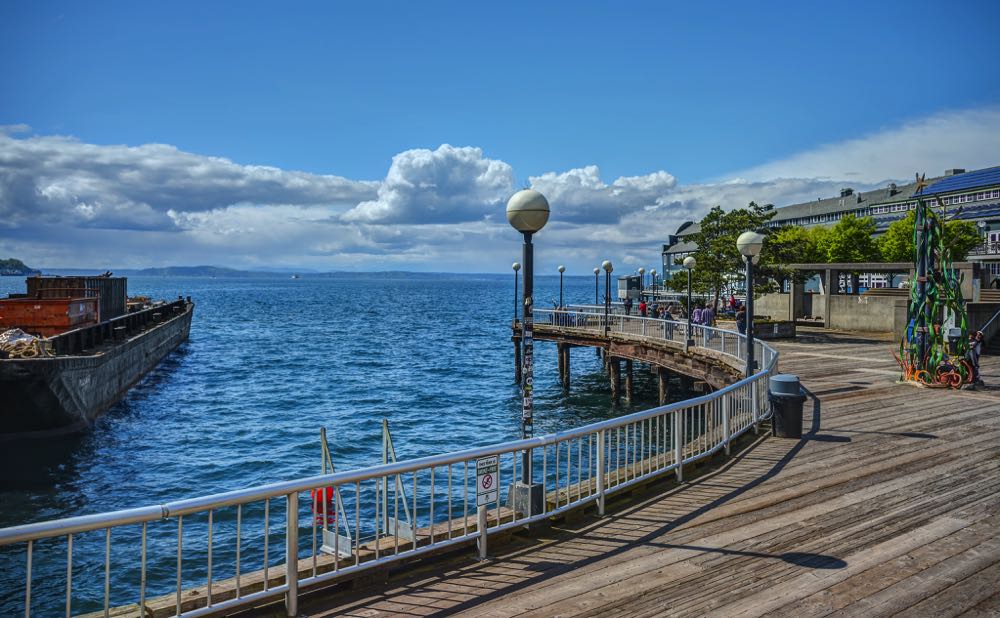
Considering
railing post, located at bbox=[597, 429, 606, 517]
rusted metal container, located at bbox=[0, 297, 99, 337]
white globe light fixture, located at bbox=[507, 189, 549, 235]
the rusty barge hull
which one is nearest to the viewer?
white globe light fixture, located at bbox=[507, 189, 549, 235]

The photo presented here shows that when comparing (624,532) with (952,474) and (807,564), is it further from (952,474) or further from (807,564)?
(952,474)

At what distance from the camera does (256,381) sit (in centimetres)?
3919

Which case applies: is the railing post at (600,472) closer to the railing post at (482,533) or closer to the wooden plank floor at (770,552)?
the wooden plank floor at (770,552)

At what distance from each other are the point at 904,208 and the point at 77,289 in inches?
3761

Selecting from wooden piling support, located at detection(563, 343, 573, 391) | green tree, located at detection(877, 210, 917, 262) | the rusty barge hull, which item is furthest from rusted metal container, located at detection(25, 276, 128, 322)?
green tree, located at detection(877, 210, 917, 262)

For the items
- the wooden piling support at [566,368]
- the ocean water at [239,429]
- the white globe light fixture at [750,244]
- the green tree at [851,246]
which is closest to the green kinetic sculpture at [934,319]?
the white globe light fixture at [750,244]

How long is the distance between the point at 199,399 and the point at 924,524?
3201cm

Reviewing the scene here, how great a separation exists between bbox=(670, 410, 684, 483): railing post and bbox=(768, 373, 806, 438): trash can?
139 inches

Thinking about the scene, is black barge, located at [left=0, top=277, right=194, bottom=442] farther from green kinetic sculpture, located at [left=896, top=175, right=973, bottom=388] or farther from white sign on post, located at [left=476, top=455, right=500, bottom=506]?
green kinetic sculpture, located at [left=896, top=175, right=973, bottom=388]

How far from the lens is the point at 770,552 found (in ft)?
22.8

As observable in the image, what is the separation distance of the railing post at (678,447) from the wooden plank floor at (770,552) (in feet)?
0.87

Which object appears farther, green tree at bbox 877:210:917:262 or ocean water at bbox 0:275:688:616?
green tree at bbox 877:210:917:262

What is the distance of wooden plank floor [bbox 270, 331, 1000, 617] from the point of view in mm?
5789

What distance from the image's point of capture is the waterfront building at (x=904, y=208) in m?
65.9
